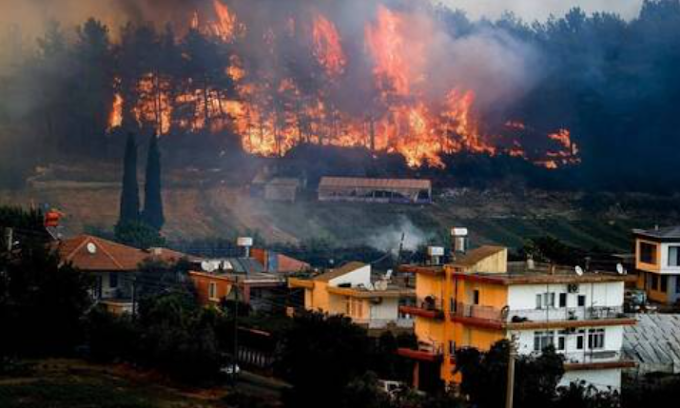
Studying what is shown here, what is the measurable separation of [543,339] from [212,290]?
797 inches

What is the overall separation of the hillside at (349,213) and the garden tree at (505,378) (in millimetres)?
42278

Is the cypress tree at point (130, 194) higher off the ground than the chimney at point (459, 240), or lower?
higher

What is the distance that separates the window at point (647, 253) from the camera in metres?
61.0

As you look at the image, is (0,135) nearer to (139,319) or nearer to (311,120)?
(311,120)

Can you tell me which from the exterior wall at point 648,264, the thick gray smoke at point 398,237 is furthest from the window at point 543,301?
the thick gray smoke at point 398,237

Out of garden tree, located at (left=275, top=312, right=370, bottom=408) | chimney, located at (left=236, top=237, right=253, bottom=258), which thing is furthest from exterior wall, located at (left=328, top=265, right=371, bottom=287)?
garden tree, located at (left=275, top=312, right=370, bottom=408)

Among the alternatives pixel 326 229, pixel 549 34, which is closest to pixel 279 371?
pixel 326 229

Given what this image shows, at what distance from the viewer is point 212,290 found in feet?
204

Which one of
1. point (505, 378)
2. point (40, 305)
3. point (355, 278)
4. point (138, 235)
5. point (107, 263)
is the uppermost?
point (138, 235)

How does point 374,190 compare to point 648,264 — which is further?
point 374,190

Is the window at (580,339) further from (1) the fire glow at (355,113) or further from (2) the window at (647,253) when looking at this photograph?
(1) the fire glow at (355,113)

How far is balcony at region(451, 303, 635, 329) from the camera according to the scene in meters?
44.5

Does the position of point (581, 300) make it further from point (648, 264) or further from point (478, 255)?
point (648, 264)

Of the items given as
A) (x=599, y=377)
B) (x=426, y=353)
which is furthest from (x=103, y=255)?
(x=599, y=377)
